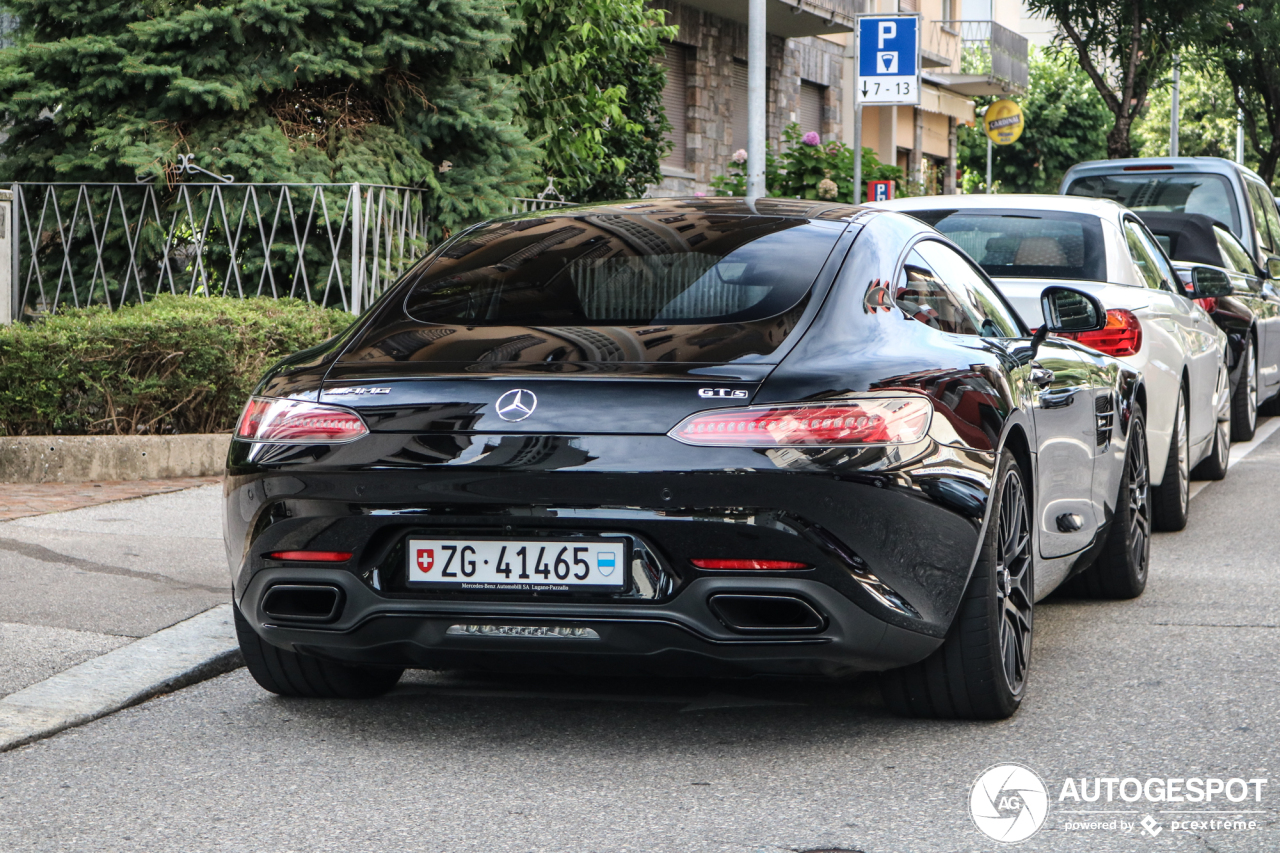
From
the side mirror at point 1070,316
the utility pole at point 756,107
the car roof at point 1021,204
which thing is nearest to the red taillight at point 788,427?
the side mirror at point 1070,316

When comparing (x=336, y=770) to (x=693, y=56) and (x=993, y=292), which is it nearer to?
(x=993, y=292)

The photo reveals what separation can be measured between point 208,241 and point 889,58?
17.6 feet

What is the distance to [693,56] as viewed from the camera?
26438 mm

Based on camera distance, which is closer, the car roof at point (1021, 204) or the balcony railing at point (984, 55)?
the car roof at point (1021, 204)

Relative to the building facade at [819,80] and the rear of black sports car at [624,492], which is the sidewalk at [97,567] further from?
the building facade at [819,80]

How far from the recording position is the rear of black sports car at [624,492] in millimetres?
3900

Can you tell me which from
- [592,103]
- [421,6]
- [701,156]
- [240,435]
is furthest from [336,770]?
[701,156]

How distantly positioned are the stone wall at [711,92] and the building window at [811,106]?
0.96 metres

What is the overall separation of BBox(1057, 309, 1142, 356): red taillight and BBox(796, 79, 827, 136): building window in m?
23.3

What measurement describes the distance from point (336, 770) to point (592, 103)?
1153 cm

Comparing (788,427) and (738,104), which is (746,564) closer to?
(788,427)

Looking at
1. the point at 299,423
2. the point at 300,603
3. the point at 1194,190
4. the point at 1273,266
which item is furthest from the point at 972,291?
the point at 1194,190

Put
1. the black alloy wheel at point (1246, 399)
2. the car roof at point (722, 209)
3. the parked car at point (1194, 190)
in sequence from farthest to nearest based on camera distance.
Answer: the parked car at point (1194, 190), the black alloy wheel at point (1246, 399), the car roof at point (722, 209)

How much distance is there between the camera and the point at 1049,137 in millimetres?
53219
